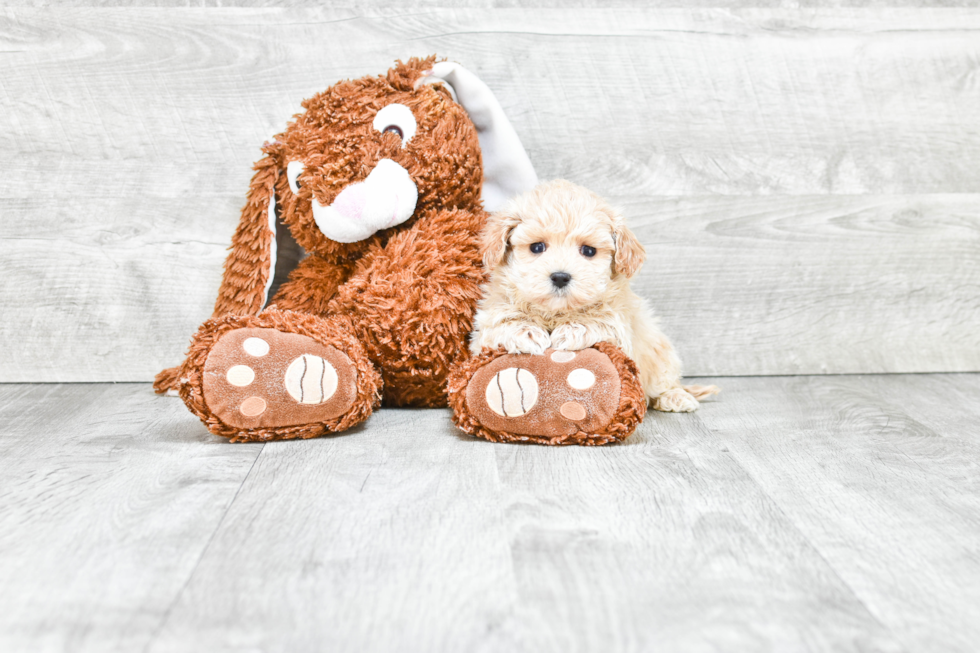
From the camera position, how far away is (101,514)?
765mm

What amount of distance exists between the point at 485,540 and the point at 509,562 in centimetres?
5

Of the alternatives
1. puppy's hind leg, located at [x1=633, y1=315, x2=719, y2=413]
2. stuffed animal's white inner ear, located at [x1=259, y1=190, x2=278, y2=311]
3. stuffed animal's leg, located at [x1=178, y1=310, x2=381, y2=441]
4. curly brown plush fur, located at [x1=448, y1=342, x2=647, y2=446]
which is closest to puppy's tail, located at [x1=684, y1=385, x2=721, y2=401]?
puppy's hind leg, located at [x1=633, y1=315, x2=719, y2=413]

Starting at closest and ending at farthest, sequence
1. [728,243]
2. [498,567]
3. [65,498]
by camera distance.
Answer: [498,567]
[65,498]
[728,243]

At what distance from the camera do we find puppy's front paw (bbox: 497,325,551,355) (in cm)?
100

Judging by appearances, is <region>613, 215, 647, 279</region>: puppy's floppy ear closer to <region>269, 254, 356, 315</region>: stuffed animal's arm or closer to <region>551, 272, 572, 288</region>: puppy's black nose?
<region>551, 272, 572, 288</region>: puppy's black nose

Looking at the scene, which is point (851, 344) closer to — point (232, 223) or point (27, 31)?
point (232, 223)

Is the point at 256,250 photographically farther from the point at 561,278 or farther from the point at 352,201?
the point at 561,278

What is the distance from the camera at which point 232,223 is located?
1327mm

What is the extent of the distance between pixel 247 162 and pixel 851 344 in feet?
3.63

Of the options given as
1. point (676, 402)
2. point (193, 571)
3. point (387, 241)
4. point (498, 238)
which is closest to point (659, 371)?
point (676, 402)

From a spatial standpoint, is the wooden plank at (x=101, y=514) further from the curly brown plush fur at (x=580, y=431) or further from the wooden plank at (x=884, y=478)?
the wooden plank at (x=884, y=478)

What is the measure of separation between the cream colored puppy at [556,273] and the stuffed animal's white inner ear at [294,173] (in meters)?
0.28

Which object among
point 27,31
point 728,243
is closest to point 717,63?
point 728,243

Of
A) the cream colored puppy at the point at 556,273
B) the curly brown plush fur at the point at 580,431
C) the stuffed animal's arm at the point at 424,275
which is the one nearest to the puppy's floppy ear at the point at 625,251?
the cream colored puppy at the point at 556,273
